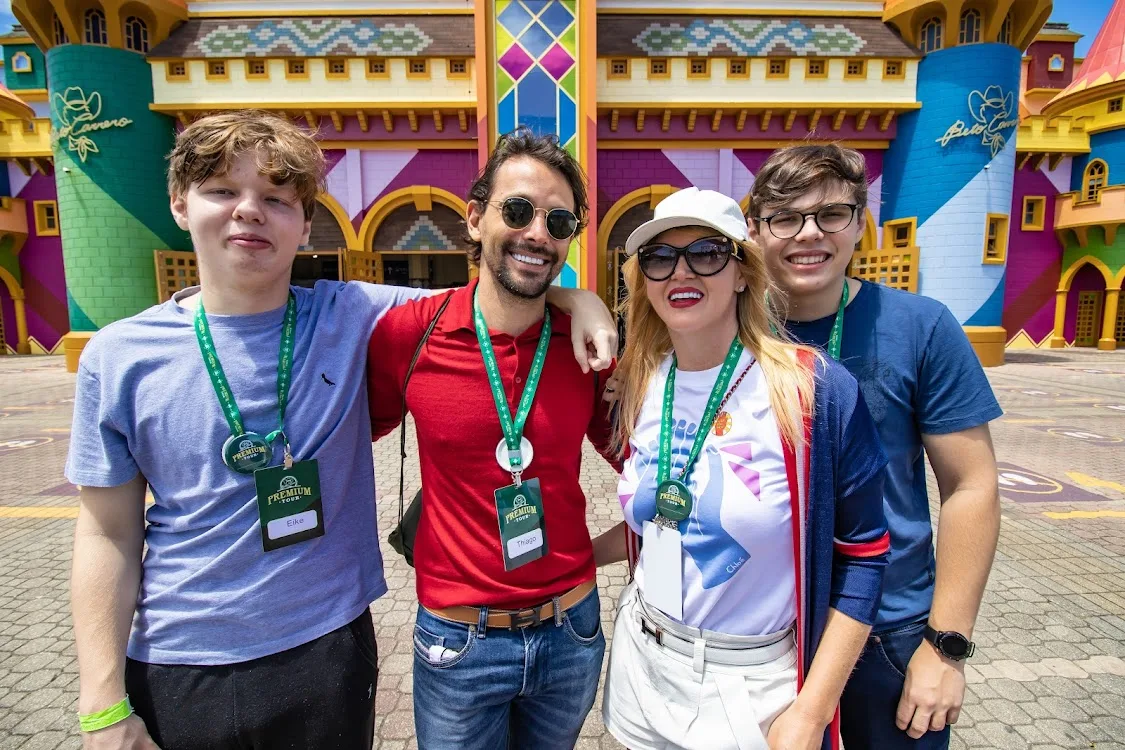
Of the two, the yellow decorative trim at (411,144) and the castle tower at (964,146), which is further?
the yellow decorative trim at (411,144)

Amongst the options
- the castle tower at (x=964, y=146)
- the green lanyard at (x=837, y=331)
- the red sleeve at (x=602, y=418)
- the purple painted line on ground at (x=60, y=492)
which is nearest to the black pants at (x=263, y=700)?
the red sleeve at (x=602, y=418)

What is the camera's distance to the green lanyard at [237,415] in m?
1.56

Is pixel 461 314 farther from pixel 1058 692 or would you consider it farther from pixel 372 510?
pixel 1058 692

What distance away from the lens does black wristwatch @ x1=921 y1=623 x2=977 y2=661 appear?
5.17 feet

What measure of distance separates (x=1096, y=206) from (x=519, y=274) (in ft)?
81.9

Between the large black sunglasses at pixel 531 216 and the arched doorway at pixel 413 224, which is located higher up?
the arched doorway at pixel 413 224

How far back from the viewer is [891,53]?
47.7ft

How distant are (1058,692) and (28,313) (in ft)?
91.3

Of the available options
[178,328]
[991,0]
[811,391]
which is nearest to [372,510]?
[178,328]

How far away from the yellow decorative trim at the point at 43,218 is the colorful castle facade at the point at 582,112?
695 cm

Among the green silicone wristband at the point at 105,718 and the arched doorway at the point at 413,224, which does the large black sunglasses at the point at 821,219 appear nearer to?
the green silicone wristband at the point at 105,718

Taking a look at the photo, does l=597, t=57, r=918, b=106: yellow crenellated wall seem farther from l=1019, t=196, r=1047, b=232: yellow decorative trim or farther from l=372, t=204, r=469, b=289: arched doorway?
l=1019, t=196, r=1047, b=232: yellow decorative trim

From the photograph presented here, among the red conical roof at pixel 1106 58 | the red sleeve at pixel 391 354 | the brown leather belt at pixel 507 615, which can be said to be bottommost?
the brown leather belt at pixel 507 615

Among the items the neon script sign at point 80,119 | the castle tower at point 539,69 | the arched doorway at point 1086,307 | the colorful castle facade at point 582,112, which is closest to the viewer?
the castle tower at point 539,69
